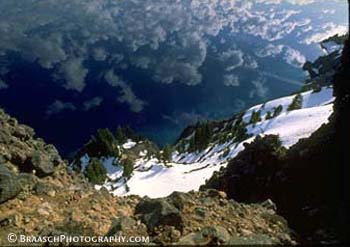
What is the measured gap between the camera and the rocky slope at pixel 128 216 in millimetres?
16125

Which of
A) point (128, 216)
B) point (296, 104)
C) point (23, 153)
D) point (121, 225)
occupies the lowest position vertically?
point (121, 225)

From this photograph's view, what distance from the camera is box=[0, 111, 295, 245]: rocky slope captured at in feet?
52.9

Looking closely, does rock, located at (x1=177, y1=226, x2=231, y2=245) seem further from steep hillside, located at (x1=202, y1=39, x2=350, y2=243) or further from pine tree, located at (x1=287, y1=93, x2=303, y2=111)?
pine tree, located at (x1=287, y1=93, x2=303, y2=111)

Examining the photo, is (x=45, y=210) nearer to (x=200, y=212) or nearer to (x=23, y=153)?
(x=23, y=153)

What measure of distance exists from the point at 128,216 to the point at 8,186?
16.7 feet

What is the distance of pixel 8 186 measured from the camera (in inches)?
730

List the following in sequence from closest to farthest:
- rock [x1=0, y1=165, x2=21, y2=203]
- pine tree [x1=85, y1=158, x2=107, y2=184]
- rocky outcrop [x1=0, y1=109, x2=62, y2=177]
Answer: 1. rock [x1=0, y1=165, x2=21, y2=203]
2. rocky outcrop [x1=0, y1=109, x2=62, y2=177]
3. pine tree [x1=85, y1=158, x2=107, y2=184]

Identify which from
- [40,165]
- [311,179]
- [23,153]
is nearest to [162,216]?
[40,165]

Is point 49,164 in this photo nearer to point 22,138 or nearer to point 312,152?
point 22,138

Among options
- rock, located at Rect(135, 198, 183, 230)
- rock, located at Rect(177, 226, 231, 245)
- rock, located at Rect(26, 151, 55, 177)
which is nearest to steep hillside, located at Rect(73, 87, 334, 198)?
rock, located at Rect(26, 151, 55, 177)

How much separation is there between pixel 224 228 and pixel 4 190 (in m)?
8.85

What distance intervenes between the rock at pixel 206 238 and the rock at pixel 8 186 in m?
7.56

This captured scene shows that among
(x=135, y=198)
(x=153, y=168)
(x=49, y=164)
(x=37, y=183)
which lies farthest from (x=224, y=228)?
(x=153, y=168)

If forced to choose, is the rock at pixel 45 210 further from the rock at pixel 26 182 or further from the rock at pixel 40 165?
the rock at pixel 40 165
